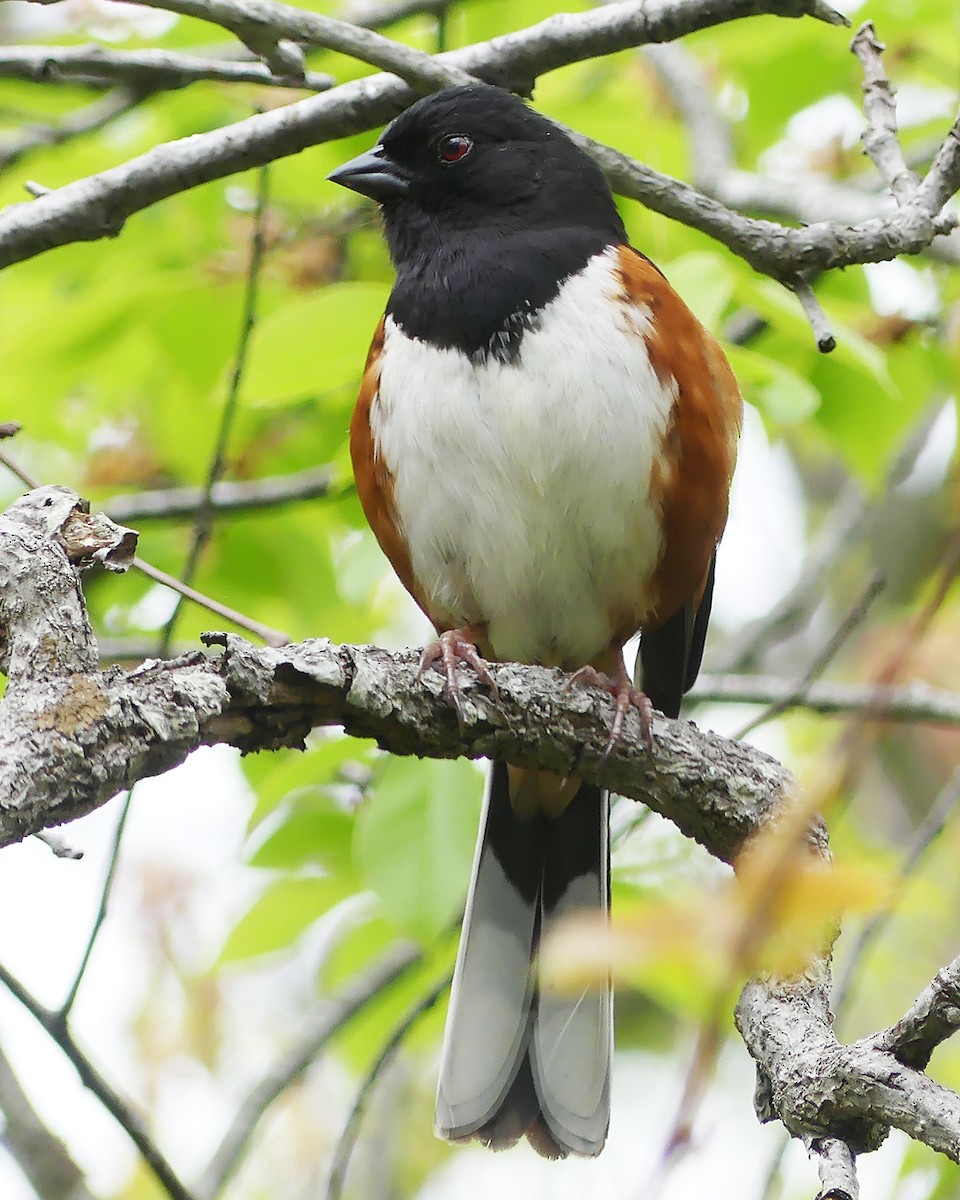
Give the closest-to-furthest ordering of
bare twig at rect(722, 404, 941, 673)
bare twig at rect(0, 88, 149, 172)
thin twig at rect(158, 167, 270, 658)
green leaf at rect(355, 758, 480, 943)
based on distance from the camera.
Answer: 1. green leaf at rect(355, 758, 480, 943)
2. thin twig at rect(158, 167, 270, 658)
3. bare twig at rect(0, 88, 149, 172)
4. bare twig at rect(722, 404, 941, 673)

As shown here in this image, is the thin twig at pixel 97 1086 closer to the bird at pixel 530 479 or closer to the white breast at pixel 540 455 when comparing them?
the bird at pixel 530 479

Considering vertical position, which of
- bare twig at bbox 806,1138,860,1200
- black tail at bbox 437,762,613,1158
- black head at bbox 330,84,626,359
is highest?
black head at bbox 330,84,626,359

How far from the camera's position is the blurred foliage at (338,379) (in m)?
2.56

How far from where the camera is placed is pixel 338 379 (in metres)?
2.66

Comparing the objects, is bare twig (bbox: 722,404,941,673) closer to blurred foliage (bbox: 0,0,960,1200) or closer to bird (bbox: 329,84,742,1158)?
blurred foliage (bbox: 0,0,960,1200)

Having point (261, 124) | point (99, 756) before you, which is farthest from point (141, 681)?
point (261, 124)

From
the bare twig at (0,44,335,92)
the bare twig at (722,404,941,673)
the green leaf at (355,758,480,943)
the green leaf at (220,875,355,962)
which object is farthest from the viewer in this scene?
the bare twig at (722,404,941,673)

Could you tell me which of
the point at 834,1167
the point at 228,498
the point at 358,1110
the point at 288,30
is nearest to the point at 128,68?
the point at 288,30

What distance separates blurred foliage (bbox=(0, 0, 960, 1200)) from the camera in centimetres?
256

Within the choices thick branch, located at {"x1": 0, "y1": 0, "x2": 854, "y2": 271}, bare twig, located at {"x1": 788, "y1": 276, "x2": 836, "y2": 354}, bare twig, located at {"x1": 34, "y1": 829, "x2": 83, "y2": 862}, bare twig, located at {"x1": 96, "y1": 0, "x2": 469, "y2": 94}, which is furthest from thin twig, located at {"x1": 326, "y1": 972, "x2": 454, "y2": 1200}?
bare twig, located at {"x1": 96, "y1": 0, "x2": 469, "y2": 94}

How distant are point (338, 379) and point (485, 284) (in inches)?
13.1

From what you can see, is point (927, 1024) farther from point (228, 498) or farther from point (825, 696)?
point (228, 498)

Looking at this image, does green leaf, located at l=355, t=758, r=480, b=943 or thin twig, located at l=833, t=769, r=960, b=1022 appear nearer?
green leaf, located at l=355, t=758, r=480, b=943

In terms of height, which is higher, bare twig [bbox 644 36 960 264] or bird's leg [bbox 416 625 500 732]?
bare twig [bbox 644 36 960 264]
